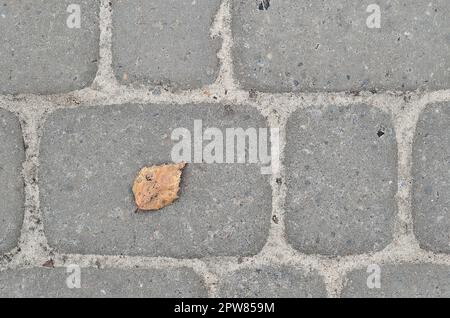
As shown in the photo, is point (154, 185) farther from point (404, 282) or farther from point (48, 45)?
point (404, 282)

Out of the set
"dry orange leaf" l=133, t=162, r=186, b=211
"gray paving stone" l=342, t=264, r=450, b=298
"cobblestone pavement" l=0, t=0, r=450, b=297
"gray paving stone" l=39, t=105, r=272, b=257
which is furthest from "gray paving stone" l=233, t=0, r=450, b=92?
"gray paving stone" l=342, t=264, r=450, b=298

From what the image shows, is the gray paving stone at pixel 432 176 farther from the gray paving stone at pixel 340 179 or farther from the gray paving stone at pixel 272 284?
the gray paving stone at pixel 272 284

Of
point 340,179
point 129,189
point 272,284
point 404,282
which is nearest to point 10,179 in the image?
point 129,189

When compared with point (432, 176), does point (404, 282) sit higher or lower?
lower

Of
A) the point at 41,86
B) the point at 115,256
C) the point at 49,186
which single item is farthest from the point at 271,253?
the point at 41,86

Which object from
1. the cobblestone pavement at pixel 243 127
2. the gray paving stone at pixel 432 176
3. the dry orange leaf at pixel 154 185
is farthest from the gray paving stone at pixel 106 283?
Result: the gray paving stone at pixel 432 176
